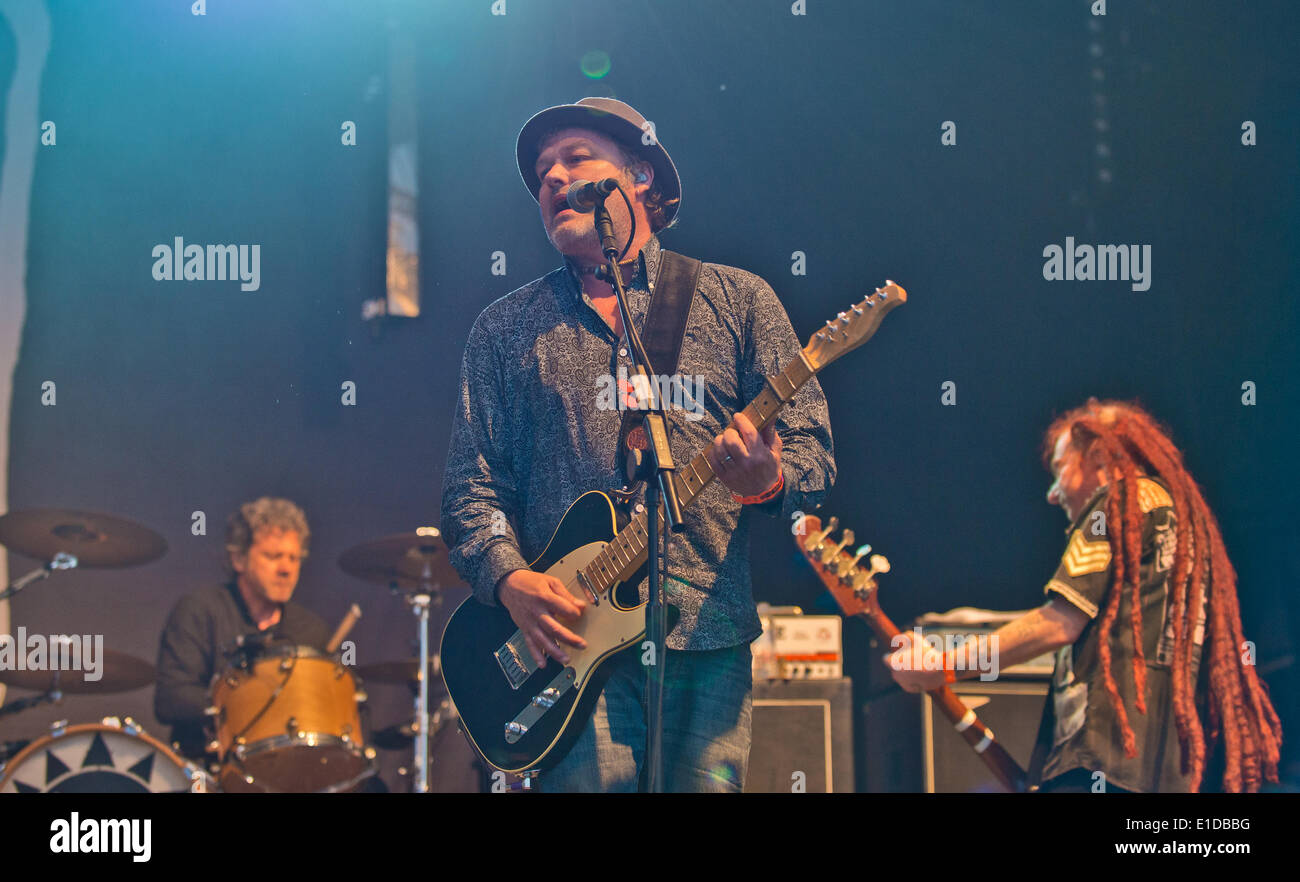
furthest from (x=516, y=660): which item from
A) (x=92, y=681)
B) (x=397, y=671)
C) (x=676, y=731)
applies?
(x=92, y=681)

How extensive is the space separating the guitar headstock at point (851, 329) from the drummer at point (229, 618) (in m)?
2.29

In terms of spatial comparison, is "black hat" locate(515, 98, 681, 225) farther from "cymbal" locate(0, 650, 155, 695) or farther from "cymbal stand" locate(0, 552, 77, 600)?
"cymbal" locate(0, 650, 155, 695)

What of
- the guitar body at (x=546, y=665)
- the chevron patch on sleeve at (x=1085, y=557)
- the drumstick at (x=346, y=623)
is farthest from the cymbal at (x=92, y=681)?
the chevron patch on sleeve at (x=1085, y=557)

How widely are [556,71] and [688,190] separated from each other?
61 cm

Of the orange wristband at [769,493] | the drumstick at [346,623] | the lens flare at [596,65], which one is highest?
the lens flare at [596,65]

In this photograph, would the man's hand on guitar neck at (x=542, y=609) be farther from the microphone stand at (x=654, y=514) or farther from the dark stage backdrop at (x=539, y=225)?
the dark stage backdrop at (x=539, y=225)

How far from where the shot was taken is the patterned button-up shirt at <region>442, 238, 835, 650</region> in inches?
108

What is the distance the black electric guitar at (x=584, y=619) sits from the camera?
267cm

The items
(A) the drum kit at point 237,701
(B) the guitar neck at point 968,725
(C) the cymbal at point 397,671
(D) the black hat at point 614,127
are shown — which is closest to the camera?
(D) the black hat at point 614,127

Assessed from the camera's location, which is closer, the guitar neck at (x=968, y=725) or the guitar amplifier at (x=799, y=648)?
the guitar neck at (x=968, y=725)

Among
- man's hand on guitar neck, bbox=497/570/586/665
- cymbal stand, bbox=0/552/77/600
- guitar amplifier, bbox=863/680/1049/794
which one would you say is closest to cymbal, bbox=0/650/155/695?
cymbal stand, bbox=0/552/77/600

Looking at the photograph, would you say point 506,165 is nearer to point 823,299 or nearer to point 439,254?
point 439,254

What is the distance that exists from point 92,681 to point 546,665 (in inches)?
82.1

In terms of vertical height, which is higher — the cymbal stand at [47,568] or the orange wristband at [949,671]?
the cymbal stand at [47,568]
